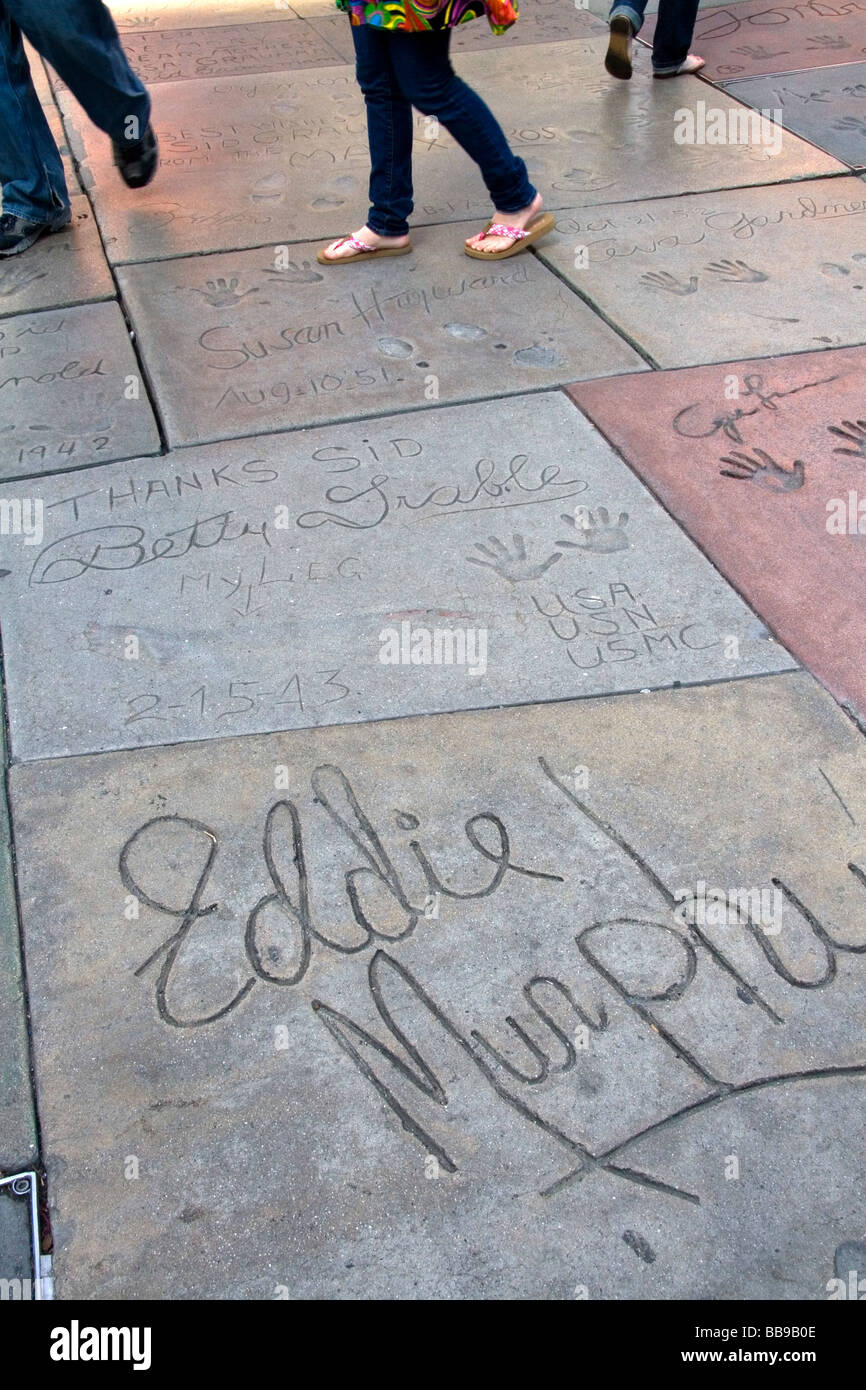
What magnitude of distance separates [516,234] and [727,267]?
73 cm

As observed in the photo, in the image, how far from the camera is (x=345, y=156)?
209 inches

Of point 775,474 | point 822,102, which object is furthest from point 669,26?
point 775,474

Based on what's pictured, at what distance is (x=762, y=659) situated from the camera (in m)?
2.56

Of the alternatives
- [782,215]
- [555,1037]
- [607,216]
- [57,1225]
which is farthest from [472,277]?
[57,1225]

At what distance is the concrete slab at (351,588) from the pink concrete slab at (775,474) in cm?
9

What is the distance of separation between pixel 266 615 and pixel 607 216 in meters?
2.65

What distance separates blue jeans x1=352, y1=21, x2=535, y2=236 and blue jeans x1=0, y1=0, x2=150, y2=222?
39.4 inches

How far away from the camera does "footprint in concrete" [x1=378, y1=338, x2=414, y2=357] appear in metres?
3.78

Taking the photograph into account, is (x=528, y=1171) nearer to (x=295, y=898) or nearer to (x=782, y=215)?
(x=295, y=898)

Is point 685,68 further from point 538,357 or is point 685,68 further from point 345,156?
point 538,357

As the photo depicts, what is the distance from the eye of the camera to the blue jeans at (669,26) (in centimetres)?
565

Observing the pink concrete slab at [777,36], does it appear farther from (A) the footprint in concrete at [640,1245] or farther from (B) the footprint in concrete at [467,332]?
(A) the footprint in concrete at [640,1245]

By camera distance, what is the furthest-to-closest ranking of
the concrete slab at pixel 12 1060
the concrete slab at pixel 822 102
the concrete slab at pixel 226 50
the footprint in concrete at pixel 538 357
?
the concrete slab at pixel 226 50 → the concrete slab at pixel 822 102 → the footprint in concrete at pixel 538 357 → the concrete slab at pixel 12 1060
